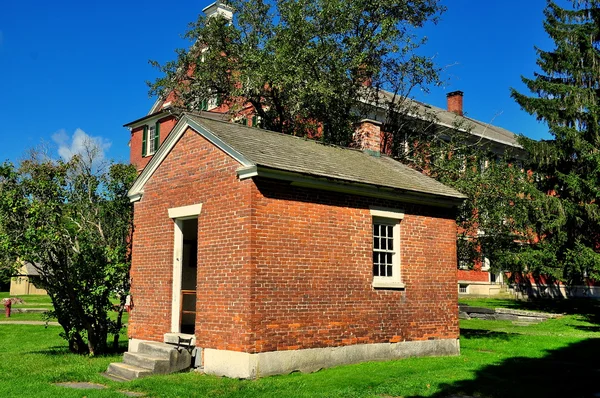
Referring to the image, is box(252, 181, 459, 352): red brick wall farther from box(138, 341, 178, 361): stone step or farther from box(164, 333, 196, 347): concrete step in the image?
box(138, 341, 178, 361): stone step

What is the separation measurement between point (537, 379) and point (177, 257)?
7.49 meters

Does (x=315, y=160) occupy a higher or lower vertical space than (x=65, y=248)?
higher

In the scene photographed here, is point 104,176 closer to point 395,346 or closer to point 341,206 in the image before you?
point 341,206

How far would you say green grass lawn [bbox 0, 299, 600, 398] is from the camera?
9250 mm

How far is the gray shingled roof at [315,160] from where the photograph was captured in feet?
37.3

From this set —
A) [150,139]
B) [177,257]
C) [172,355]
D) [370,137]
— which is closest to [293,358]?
[172,355]

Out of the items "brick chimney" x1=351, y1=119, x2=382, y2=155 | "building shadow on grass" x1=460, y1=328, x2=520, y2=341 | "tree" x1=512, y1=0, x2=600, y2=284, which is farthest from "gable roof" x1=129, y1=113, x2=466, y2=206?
"tree" x1=512, y1=0, x2=600, y2=284

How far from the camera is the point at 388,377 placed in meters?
10.3

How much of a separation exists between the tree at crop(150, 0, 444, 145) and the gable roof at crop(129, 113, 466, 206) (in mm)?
6251

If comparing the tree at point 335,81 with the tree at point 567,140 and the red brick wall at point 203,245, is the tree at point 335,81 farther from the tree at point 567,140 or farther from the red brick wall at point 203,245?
the red brick wall at point 203,245

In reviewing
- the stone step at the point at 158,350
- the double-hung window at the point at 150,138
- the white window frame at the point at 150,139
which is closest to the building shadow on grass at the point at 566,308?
the stone step at the point at 158,350

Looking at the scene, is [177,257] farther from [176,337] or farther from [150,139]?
[150,139]

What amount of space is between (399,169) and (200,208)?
5.82 meters

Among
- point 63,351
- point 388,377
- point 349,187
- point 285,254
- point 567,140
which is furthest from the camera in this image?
point 567,140
